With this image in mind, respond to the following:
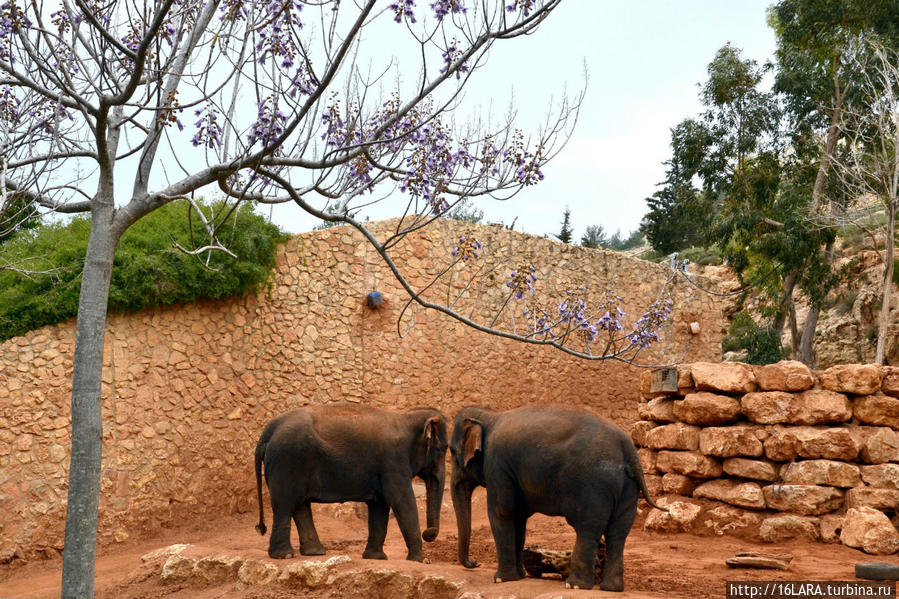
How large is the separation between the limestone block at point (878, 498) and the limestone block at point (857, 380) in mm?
1193

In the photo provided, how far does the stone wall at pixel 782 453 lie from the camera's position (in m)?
9.46

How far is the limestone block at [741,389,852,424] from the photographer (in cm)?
988

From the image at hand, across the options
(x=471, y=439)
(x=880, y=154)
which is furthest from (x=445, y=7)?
(x=880, y=154)

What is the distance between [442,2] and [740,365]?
632 centimetres

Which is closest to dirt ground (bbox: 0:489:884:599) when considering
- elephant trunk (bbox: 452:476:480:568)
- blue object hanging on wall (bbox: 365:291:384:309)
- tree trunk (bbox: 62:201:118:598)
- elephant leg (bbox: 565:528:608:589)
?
elephant trunk (bbox: 452:476:480:568)

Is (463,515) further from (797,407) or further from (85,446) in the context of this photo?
(797,407)

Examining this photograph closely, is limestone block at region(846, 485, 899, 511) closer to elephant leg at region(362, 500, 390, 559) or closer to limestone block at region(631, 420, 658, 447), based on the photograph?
limestone block at region(631, 420, 658, 447)

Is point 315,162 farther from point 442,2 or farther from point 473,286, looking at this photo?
point 473,286

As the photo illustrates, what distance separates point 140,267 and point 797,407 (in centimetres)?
893

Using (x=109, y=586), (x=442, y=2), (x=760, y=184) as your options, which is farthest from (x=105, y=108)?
(x=760, y=184)

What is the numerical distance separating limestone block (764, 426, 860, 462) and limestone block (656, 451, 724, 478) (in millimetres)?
705

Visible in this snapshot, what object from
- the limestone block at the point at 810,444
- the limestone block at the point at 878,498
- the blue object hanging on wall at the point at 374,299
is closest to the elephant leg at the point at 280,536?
the limestone block at the point at 810,444

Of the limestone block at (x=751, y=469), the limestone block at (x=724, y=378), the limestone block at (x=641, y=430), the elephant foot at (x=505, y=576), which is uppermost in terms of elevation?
the limestone block at (x=724, y=378)

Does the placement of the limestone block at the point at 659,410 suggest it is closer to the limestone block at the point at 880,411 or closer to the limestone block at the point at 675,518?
the limestone block at the point at 675,518
